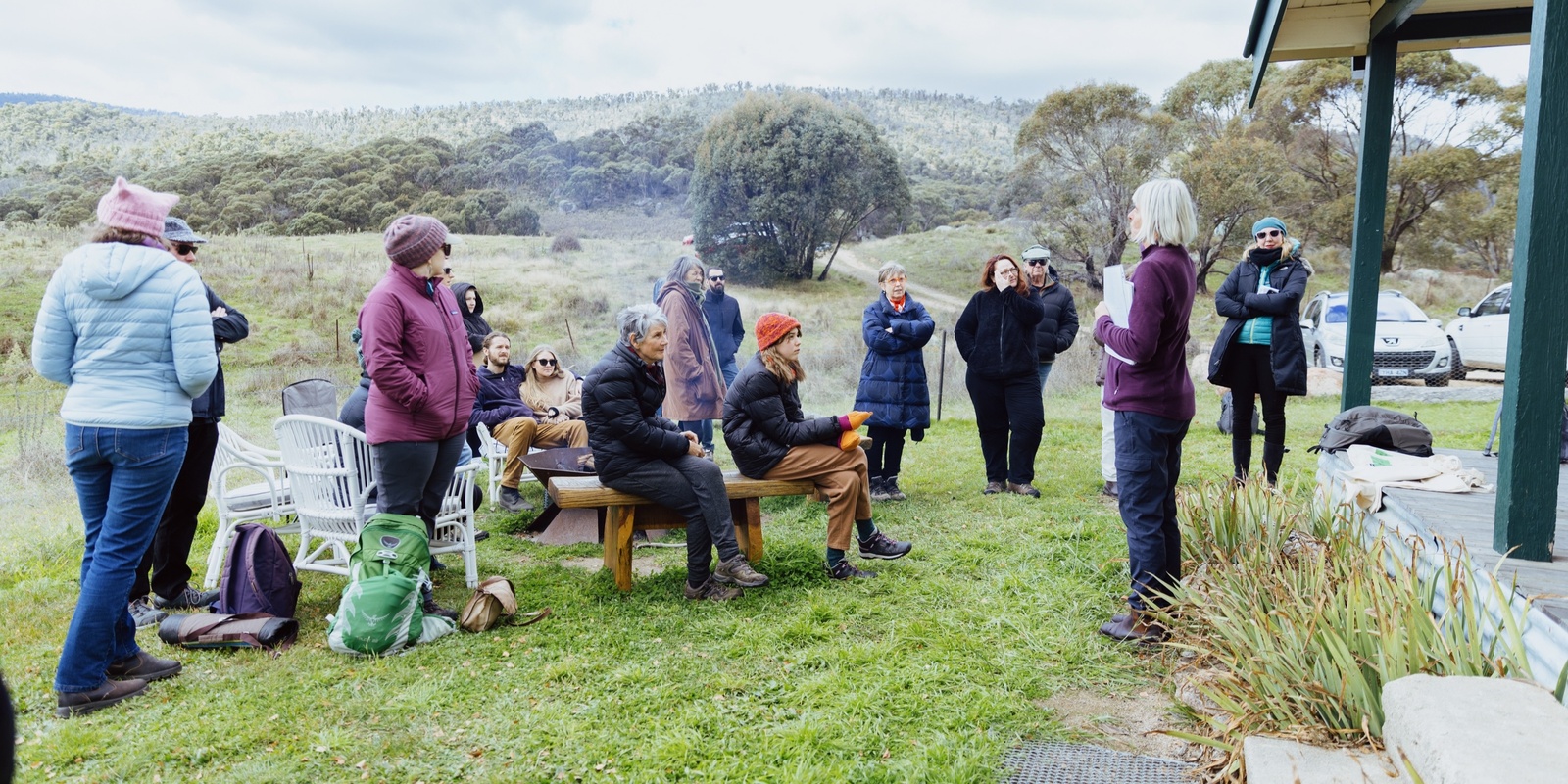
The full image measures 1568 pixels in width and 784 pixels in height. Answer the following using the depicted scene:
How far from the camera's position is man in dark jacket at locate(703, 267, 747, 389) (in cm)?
760

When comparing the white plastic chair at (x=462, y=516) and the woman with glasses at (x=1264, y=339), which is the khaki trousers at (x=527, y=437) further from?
the woman with glasses at (x=1264, y=339)

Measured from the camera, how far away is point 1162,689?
128 inches

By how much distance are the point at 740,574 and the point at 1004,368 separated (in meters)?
2.75

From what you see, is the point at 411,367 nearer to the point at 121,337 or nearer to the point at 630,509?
the point at 121,337

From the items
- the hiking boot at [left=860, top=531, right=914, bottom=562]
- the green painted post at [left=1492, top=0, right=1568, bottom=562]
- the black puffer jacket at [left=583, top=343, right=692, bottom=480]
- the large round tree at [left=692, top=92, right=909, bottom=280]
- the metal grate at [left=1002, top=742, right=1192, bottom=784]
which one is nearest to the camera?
the metal grate at [left=1002, top=742, right=1192, bottom=784]

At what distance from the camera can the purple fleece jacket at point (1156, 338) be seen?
3422mm

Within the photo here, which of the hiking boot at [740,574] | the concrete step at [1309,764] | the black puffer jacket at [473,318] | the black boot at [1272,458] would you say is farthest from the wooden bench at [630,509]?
the black boot at [1272,458]

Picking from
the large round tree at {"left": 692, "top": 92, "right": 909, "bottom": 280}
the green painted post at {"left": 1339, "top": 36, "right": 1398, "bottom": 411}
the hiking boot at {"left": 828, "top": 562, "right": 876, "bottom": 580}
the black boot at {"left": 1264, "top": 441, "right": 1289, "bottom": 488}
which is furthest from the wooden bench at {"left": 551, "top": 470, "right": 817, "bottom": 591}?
the large round tree at {"left": 692, "top": 92, "right": 909, "bottom": 280}

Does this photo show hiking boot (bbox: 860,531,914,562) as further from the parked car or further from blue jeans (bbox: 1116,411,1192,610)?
the parked car

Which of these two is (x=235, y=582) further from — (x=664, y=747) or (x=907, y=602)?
(x=907, y=602)

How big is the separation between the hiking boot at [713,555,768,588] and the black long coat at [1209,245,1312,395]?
121 inches

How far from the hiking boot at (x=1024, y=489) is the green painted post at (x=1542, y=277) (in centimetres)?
343

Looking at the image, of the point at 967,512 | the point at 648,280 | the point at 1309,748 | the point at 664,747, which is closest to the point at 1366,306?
the point at 967,512

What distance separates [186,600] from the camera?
4.24 meters
